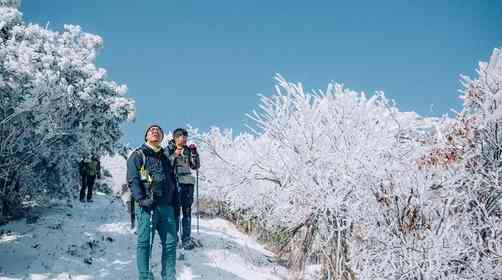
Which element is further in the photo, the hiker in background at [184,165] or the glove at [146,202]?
the hiker in background at [184,165]

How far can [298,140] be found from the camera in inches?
339

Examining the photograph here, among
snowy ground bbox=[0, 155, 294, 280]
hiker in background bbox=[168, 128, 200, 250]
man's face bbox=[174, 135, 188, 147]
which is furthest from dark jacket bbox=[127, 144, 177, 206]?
snowy ground bbox=[0, 155, 294, 280]

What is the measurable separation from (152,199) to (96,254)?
319cm

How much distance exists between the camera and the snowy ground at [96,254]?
7.93m

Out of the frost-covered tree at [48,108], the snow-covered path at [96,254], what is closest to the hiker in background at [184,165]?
the snow-covered path at [96,254]

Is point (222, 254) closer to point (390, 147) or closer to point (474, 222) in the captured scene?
point (390, 147)

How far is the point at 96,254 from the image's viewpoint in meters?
8.95

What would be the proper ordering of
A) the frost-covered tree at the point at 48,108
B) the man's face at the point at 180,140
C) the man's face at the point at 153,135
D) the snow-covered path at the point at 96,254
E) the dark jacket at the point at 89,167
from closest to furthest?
the man's face at the point at 153,135 → the snow-covered path at the point at 96,254 → the man's face at the point at 180,140 → the frost-covered tree at the point at 48,108 → the dark jacket at the point at 89,167

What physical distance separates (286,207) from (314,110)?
1.97 meters

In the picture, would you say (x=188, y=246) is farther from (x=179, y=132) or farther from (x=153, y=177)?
(x=153, y=177)

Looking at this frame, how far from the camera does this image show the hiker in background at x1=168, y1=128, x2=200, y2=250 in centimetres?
858

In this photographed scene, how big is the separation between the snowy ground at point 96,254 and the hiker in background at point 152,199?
4.72ft

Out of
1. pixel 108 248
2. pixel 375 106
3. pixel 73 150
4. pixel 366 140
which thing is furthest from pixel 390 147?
pixel 73 150

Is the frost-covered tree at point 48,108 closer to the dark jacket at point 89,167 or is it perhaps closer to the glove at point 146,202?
the dark jacket at point 89,167
